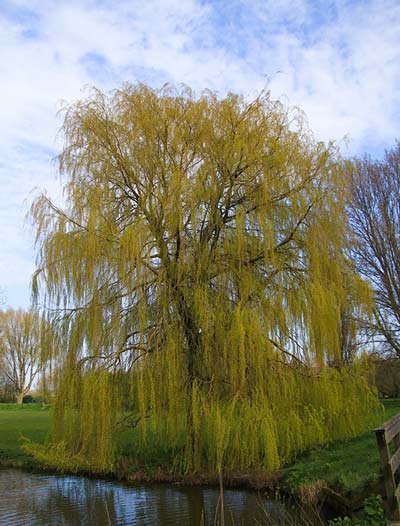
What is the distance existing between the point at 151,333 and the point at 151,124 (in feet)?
15.0

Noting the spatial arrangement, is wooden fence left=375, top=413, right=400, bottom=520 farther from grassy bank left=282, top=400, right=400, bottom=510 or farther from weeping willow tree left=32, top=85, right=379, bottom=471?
weeping willow tree left=32, top=85, right=379, bottom=471

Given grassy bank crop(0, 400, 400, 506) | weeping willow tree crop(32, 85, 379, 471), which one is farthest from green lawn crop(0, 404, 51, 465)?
grassy bank crop(0, 400, 400, 506)

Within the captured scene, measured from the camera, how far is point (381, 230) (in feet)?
61.8

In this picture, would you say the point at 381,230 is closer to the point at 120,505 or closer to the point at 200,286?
the point at 200,286

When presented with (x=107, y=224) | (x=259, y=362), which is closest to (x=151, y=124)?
(x=107, y=224)

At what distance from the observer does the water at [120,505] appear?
7691 mm

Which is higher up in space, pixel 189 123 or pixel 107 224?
pixel 189 123

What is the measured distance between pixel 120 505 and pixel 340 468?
3.75 meters

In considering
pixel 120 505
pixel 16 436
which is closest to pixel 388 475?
pixel 120 505

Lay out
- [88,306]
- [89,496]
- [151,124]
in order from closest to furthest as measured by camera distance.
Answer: [89,496] < [88,306] < [151,124]

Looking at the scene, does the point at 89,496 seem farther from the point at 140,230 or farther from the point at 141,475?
Answer: the point at 140,230

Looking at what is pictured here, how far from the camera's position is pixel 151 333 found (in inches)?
407

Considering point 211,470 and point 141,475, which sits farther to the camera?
point 141,475

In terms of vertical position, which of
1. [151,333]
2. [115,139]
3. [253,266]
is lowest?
[151,333]
